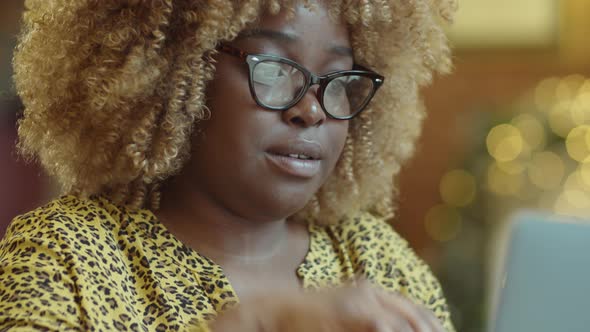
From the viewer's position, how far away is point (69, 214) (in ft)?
4.33

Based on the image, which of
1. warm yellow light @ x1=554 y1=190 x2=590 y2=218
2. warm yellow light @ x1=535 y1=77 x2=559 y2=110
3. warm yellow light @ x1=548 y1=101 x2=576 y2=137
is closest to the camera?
warm yellow light @ x1=554 y1=190 x2=590 y2=218

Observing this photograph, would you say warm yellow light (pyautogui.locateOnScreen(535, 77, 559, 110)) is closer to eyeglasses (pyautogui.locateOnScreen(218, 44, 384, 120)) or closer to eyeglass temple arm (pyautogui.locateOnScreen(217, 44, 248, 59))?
eyeglasses (pyautogui.locateOnScreen(218, 44, 384, 120))

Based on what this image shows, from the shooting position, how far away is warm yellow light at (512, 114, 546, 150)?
3.17m

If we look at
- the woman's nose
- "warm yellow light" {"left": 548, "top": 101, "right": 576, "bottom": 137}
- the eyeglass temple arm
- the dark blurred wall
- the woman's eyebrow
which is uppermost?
the woman's eyebrow

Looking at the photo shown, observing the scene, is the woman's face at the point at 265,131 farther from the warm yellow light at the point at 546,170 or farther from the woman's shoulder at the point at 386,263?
the warm yellow light at the point at 546,170

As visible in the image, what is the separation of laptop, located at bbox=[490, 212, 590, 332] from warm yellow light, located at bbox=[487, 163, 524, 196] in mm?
2204

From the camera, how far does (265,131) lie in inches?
53.5

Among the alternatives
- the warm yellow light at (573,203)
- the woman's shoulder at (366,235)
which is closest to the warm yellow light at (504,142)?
the warm yellow light at (573,203)

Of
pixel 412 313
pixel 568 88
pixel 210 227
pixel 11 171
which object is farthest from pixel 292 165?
pixel 11 171

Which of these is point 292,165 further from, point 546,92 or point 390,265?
point 546,92

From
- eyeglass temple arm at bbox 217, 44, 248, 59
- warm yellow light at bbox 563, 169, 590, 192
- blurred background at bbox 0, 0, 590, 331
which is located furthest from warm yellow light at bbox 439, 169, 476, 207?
eyeglass temple arm at bbox 217, 44, 248, 59

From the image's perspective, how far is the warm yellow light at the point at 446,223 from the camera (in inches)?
132

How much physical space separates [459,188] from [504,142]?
278mm

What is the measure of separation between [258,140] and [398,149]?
0.49 metres
